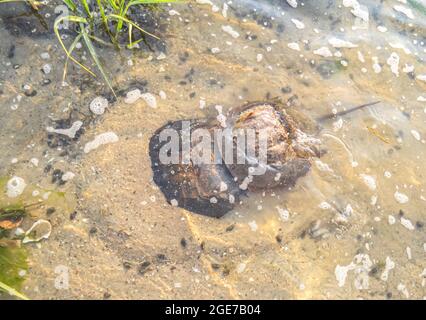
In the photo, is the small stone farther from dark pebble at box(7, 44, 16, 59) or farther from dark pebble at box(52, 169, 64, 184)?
dark pebble at box(7, 44, 16, 59)

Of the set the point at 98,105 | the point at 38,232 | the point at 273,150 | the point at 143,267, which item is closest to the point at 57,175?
the point at 38,232

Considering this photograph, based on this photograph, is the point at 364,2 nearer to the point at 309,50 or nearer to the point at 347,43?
the point at 347,43

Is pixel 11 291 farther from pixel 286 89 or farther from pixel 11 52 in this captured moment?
pixel 286 89

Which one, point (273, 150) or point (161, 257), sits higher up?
point (273, 150)

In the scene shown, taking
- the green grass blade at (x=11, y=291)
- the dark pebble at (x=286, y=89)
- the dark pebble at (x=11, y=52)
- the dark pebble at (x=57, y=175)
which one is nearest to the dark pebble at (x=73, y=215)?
the dark pebble at (x=57, y=175)

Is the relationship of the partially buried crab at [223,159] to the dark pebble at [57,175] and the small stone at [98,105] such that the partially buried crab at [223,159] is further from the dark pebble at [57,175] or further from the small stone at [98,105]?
the dark pebble at [57,175]

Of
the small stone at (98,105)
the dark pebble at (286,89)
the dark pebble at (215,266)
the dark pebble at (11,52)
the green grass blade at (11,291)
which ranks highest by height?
the dark pebble at (286,89)

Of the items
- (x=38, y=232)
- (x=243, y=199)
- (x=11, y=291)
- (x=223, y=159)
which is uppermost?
(x=223, y=159)
